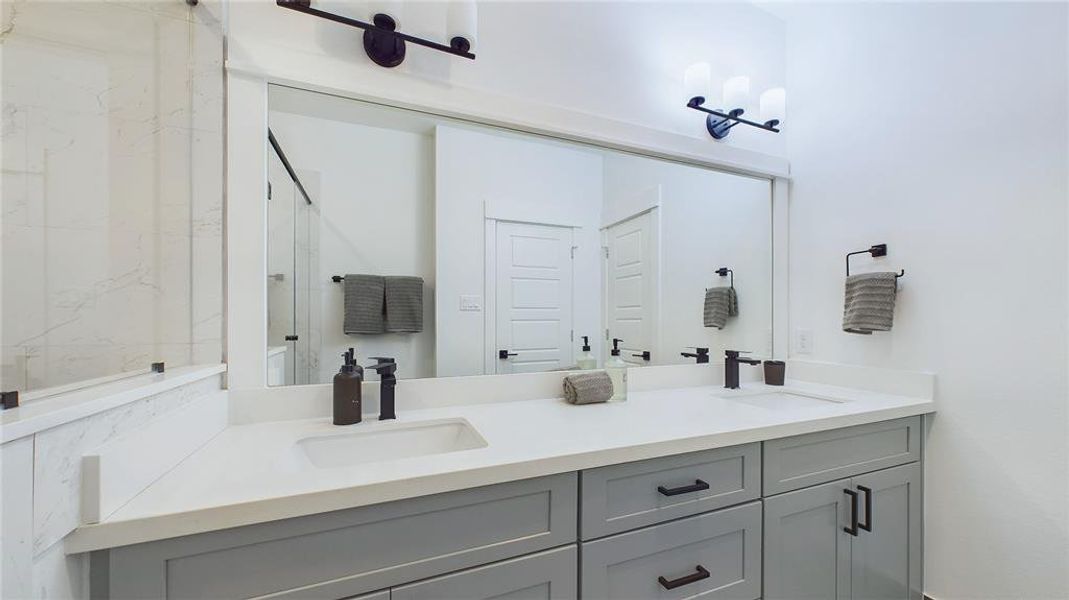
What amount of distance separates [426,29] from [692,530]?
1596 mm

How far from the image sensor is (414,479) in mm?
738

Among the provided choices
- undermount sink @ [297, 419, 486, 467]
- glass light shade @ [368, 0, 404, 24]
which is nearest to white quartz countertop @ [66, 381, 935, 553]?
undermount sink @ [297, 419, 486, 467]

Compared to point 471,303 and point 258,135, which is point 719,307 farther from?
point 258,135

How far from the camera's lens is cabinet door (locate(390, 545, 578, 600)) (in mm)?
761

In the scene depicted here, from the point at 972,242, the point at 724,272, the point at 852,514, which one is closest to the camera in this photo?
the point at 852,514

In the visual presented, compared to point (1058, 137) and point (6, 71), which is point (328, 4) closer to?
point (6, 71)

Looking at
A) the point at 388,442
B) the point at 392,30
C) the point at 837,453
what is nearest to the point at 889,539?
the point at 837,453

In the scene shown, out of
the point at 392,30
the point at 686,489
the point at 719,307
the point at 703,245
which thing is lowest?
the point at 686,489

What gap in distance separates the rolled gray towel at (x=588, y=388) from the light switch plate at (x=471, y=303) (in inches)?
15.5

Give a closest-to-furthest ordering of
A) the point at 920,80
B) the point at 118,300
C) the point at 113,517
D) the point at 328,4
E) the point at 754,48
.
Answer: the point at 113,517, the point at 118,300, the point at 328,4, the point at 920,80, the point at 754,48

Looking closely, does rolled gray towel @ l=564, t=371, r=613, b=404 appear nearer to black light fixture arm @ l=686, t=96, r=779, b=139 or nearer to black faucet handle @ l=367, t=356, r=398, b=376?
black faucet handle @ l=367, t=356, r=398, b=376

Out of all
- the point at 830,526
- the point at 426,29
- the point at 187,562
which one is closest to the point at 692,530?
the point at 830,526

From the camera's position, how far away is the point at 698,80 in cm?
167

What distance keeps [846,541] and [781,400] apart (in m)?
0.54
